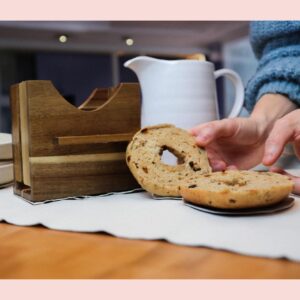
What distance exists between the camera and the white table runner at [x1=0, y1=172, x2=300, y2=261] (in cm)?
42

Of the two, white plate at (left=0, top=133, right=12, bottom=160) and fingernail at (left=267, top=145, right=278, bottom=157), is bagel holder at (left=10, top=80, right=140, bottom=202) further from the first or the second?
fingernail at (left=267, top=145, right=278, bottom=157)

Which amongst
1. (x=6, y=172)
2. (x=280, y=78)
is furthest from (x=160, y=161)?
(x=280, y=78)

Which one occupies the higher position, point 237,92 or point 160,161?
point 237,92

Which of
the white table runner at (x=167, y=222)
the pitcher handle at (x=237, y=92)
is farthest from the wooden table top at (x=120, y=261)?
the pitcher handle at (x=237, y=92)

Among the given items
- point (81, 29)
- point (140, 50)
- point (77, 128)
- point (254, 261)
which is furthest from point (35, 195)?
point (140, 50)

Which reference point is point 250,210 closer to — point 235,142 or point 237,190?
point 237,190

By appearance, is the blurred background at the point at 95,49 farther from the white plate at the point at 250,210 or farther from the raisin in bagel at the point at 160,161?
the white plate at the point at 250,210

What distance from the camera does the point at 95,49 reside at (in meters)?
4.09

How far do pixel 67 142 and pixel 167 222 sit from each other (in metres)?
0.23

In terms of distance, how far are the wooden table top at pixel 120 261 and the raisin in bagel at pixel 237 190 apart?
0.34 ft

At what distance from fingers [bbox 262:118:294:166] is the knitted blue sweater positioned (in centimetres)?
27

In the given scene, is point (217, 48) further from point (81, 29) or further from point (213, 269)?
point (213, 269)

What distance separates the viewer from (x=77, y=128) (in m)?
0.67

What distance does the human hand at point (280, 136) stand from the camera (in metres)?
0.65
